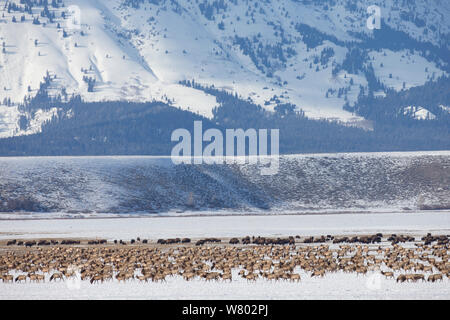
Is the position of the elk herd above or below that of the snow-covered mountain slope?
below

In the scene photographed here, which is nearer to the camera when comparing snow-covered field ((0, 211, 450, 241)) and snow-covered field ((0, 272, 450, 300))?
snow-covered field ((0, 272, 450, 300))

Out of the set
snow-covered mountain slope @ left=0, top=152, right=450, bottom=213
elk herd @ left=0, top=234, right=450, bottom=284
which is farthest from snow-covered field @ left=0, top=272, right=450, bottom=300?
snow-covered mountain slope @ left=0, top=152, right=450, bottom=213

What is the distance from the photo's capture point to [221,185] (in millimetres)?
161375

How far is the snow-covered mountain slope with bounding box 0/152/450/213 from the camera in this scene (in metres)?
145

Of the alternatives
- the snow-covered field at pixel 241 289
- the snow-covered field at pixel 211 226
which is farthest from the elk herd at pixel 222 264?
the snow-covered field at pixel 211 226

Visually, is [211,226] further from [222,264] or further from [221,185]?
[221,185]

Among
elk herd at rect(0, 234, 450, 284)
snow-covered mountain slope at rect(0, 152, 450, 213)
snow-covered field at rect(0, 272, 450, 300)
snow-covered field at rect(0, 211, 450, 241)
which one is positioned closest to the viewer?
snow-covered field at rect(0, 272, 450, 300)

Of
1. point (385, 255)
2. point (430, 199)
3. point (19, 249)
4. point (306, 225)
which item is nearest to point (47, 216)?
point (306, 225)

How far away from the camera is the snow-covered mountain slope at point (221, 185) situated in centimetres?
14500

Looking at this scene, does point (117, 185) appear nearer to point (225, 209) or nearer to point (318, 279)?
point (225, 209)

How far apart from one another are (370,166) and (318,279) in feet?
425

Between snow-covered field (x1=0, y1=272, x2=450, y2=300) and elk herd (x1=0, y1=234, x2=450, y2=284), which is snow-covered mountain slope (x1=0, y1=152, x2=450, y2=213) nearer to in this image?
elk herd (x1=0, y1=234, x2=450, y2=284)

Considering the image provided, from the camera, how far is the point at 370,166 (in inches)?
7101

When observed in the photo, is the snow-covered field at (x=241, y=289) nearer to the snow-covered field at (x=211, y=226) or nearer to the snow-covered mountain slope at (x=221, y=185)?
the snow-covered field at (x=211, y=226)
